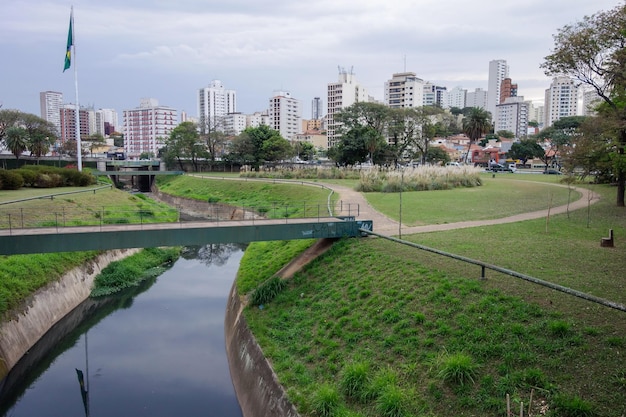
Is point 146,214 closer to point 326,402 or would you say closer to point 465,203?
point 465,203

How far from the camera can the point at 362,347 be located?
12.5 m

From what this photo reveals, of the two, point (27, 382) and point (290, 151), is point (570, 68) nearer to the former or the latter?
point (27, 382)

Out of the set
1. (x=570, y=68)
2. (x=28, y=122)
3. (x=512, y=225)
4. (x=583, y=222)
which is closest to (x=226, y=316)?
(x=512, y=225)

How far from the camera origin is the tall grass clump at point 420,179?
4088 cm

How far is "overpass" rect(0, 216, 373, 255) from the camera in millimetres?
16047

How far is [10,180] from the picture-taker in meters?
40.9

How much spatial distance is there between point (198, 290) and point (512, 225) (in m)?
16.8

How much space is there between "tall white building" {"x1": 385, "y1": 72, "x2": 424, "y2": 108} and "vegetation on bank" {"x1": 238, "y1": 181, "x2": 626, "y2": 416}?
448 feet

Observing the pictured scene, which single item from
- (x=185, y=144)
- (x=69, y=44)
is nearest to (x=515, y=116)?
(x=185, y=144)

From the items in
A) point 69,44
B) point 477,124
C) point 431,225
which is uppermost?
point 69,44

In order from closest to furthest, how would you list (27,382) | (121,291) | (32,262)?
(27,382)
(32,262)
(121,291)

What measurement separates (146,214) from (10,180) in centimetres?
1805

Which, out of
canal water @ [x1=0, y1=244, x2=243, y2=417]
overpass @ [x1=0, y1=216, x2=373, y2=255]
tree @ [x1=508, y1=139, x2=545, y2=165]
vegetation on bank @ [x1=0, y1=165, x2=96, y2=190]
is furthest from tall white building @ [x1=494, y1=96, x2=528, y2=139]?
canal water @ [x1=0, y1=244, x2=243, y2=417]

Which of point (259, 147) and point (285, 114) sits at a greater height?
point (285, 114)
